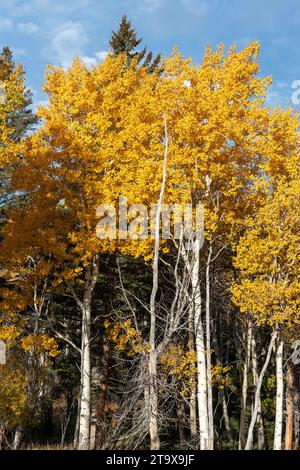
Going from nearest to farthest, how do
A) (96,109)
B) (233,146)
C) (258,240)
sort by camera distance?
1. (258,240)
2. (233,146)
3. (96,109)

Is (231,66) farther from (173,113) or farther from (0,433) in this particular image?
(0,433)

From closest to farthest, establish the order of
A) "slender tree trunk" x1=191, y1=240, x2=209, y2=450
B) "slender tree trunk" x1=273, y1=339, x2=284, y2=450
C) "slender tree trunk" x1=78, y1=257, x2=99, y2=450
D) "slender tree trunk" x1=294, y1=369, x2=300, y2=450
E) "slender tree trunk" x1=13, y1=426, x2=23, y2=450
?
"slender tree trunk" x1=191, y1=240, x2=209, y2=450 → "slender tree trunk" x1=78, y1=257, x2=99, y2=450 → "slender tree trunk" x1=273, y1=339, x2=284, y2=450 → "slender tree trunk" x1=13, y1=426, x2=23, y2=450 → "slender tree trunk" x1=294, y1=369, x2=300, y2=450

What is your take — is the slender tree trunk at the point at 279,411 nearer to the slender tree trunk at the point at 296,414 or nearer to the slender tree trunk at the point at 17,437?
the slender tree trunk at the point at 296,414

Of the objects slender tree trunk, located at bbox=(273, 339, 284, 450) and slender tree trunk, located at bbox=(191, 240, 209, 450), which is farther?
slender tree trunk, located at bbox=(273, 339, 284, 450)

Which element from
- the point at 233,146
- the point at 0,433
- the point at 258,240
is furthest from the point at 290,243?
the point at 0,433

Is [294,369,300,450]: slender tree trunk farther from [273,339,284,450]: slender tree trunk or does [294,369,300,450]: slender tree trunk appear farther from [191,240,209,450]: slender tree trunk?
[191,240,209,450]: slender tree trunk

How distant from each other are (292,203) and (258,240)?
4.44ft

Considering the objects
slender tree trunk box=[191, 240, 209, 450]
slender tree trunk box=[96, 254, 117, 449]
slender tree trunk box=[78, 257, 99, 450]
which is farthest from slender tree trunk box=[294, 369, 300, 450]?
slender tree trunk box=[78, 257, 99, 450]

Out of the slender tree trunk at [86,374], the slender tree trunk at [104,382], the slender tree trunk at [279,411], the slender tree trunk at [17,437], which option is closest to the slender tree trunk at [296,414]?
the slender tree trunk at [279,411]

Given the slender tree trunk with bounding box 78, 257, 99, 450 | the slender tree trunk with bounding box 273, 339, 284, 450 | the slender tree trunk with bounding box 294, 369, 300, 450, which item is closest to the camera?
the slender tree trunk with bounding box 78, 257, 99, 450

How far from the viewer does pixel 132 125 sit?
12.3 m

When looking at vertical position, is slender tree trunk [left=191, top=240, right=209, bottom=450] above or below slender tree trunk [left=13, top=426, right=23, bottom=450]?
above

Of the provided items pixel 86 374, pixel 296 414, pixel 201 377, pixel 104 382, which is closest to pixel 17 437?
pixel 86 374

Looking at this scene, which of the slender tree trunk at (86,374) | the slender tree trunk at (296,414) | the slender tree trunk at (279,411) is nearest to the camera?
the slender tree trunk at (86,374)
